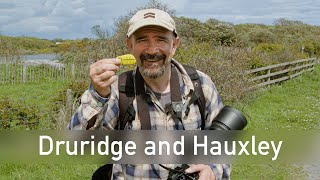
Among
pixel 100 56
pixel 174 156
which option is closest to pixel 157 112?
pixel 174 156

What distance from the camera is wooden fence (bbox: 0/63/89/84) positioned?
2367cm

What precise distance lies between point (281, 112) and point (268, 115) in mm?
752

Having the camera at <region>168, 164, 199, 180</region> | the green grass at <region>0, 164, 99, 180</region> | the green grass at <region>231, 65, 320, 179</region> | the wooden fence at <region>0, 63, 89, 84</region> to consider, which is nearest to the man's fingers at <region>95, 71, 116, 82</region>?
the camera at <region>168, 164, 199, 180</region>

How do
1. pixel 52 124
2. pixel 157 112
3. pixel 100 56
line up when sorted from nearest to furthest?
pixel 157 112 < pixel 52 124 < pixel 100 56

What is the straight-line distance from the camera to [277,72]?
1914cm

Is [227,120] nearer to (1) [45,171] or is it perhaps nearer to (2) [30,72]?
(1) [45,171]

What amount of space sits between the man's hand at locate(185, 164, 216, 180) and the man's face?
565 mm

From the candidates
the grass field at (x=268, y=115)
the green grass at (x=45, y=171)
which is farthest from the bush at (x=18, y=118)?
the green grass at (x=45, y=171)

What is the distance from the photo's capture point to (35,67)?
25.3 m

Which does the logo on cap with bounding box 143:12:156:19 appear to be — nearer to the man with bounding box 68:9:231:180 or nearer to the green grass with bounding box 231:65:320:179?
the man with bounding box 68:9:231:180

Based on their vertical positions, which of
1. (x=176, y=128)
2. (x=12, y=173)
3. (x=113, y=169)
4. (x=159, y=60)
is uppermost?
(x=159, y=60)

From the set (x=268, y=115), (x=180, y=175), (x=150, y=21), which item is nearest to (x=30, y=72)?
(x=268, y=115)

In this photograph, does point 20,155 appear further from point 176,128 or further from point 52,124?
point 176,128

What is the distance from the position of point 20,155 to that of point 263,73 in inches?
547
